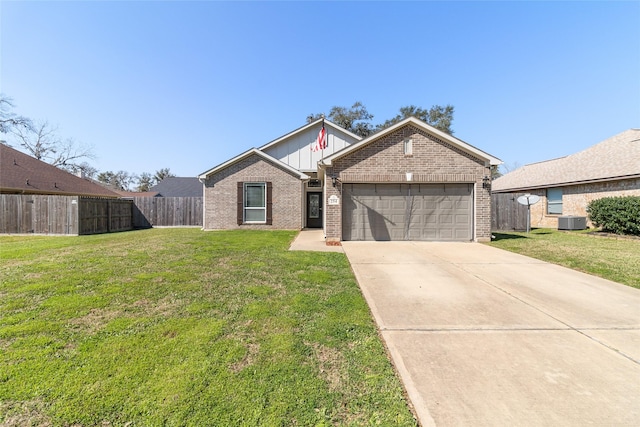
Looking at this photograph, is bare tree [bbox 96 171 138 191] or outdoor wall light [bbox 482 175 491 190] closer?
outdoor wall light [bbox 482 175 491 190]

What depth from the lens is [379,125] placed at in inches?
1319

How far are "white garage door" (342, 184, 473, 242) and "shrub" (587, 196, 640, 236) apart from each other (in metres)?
7.10

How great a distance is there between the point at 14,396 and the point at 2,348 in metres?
1.06

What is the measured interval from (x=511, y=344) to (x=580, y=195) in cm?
1772

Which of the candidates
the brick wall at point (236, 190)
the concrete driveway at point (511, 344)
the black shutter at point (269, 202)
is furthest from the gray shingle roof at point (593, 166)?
the black shutter at point (269, 202)

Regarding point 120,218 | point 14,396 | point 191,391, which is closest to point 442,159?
point 191,391

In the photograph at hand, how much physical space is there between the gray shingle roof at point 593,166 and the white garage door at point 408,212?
957 cm

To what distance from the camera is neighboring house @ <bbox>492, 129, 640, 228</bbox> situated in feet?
44.2

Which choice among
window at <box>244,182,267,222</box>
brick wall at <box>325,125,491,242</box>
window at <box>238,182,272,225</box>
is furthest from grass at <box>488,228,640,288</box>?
window at <box>244,182,267,222</box>

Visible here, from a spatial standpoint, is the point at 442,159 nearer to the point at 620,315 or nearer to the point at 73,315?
the point at 620,315

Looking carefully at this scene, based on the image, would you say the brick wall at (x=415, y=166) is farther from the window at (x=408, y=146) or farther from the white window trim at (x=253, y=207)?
the white window trim at (x=253, y=207)

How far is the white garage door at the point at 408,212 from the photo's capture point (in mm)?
10031

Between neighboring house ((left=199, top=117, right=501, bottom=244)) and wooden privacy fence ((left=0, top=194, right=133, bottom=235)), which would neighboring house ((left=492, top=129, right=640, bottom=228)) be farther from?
wooden privacy fence ((left=0, top=194, right=133, bottom=235))

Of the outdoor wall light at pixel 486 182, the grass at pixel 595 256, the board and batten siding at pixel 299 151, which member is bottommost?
the grass at pixel 595 256
